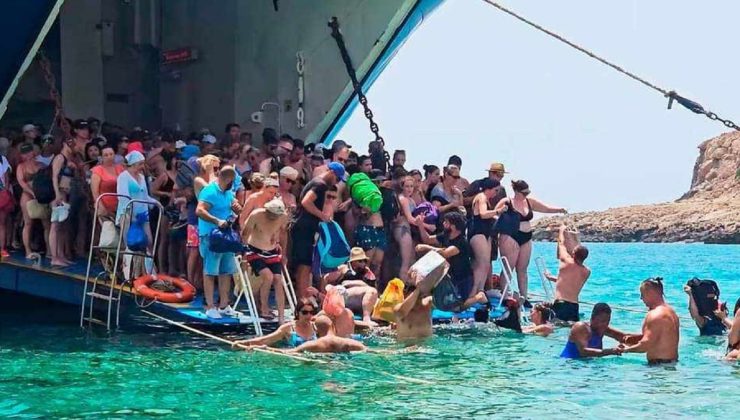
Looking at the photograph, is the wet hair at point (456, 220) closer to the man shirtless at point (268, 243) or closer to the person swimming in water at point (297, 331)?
the man shirtless at point (268, 243)

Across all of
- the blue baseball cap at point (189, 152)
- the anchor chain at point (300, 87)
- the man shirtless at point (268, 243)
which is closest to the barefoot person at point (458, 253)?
the man shirtless at point (268, 243)

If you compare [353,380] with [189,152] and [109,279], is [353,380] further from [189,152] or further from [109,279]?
[189,152]

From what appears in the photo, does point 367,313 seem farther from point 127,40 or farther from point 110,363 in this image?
point 127,40

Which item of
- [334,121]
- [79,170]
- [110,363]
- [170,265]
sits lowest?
[110,363]

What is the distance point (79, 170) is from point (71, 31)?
6.13 metres

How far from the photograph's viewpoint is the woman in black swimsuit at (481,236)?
1328 centimetres

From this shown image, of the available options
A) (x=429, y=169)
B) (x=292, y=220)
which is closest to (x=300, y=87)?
(x=429, y=169)

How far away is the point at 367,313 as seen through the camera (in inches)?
472

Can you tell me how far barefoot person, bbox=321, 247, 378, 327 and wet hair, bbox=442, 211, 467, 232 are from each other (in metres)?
1.06

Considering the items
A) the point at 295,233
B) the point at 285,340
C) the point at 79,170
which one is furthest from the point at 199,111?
the point at 285,340

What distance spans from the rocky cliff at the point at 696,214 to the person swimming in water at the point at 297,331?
8450 cm

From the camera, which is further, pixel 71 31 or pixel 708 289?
pixel 71 31

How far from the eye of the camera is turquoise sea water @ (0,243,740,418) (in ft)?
28.3

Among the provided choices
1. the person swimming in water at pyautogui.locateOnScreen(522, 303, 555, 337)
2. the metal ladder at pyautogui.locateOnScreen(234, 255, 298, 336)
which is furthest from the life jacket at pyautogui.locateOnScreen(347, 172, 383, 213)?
the person swimming in water at pyautogui.locateOnScreen(522, 303, 555, 337)
